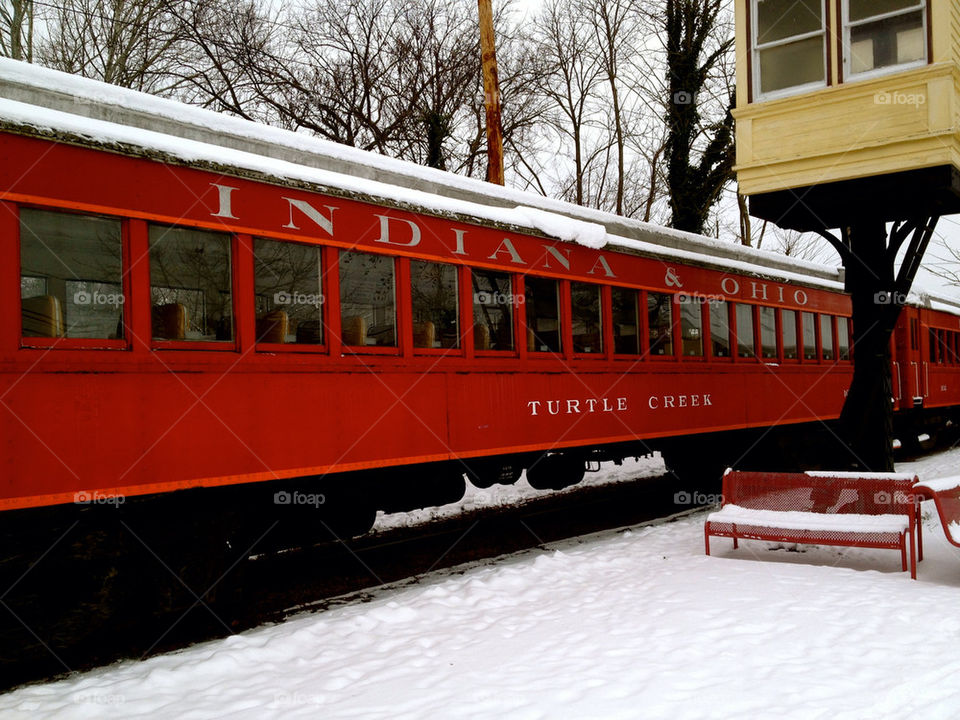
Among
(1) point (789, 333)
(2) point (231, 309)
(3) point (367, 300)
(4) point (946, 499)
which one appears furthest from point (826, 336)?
(2) point (231, 309)

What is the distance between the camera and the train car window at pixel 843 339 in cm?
1233

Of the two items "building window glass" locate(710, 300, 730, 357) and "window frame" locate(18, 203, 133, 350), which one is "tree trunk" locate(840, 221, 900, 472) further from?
"window frame" locate(18, 203, 133, 350)

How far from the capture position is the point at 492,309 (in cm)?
680

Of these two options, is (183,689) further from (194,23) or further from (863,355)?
(194,23)

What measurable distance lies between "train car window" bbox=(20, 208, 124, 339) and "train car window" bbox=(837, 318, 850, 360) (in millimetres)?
10917

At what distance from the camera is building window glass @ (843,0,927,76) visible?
312 inches

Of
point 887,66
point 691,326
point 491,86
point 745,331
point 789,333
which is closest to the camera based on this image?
point 887,66

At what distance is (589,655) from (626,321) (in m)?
4.72

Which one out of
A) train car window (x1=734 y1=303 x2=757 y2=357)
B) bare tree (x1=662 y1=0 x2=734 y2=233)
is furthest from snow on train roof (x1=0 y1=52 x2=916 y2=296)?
bare tree (x1=662 y1=0 x2=734 y2=233)

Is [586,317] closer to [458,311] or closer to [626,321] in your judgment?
[626,321]

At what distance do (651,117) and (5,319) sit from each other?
61.8 feet

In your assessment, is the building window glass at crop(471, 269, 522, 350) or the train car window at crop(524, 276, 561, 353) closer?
the building window glass at crop(471, 269, 522, 350)

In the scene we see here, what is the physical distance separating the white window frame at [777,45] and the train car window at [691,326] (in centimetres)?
241

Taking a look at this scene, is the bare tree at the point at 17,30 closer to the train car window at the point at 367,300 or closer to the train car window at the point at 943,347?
the train car window at the point at 367,300
